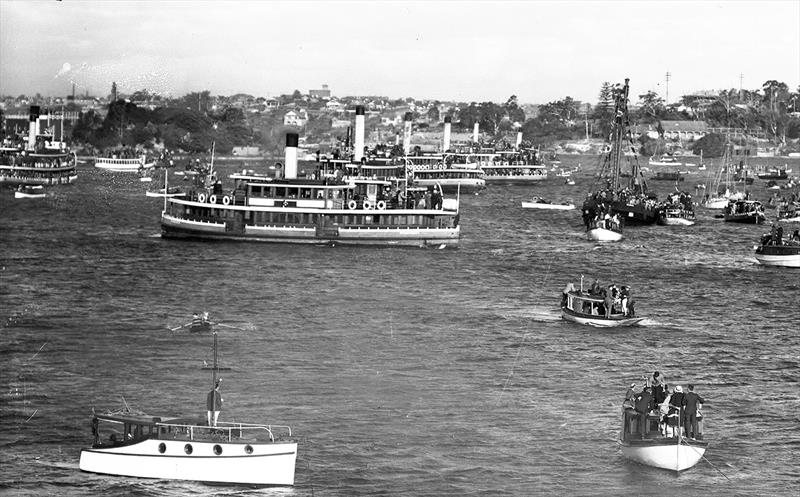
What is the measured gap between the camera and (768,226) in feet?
506

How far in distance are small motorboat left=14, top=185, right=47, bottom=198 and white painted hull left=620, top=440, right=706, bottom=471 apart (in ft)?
431

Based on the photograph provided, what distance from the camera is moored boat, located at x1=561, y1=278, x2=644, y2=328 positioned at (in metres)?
71.6

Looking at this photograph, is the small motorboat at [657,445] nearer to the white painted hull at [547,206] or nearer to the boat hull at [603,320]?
the boat hull at [603,320]

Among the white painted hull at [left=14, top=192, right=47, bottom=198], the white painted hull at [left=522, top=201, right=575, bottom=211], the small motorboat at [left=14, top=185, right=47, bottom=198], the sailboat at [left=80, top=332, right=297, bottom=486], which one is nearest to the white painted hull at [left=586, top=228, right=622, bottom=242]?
the white painted hull at [left=522, top=201, right=575, bottom=211]

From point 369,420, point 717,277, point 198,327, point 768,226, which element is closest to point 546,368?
point 369,420

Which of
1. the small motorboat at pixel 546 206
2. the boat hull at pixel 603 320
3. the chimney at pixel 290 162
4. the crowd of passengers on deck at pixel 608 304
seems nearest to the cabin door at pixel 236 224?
the chimney at pixel 290 162

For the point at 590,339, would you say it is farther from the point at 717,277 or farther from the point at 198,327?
the point at 717,277

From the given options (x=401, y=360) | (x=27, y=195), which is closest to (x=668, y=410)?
(x=401, y=360)

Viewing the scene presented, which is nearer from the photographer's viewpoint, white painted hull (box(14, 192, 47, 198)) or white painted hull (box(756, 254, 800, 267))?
white painted hull (box(756, 254, 800, 267))

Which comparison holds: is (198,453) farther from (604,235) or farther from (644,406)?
(604,235)

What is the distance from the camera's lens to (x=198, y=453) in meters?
40.2

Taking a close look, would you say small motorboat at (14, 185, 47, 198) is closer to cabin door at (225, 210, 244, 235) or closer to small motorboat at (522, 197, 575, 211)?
small motorboat at (522, 197, 575, 211)

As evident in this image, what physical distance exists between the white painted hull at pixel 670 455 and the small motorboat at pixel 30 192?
131369 millimetres

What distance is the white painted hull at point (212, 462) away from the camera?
1580 inches
